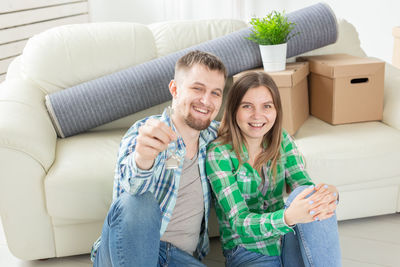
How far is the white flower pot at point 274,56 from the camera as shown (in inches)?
83.0

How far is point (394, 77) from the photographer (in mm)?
2371

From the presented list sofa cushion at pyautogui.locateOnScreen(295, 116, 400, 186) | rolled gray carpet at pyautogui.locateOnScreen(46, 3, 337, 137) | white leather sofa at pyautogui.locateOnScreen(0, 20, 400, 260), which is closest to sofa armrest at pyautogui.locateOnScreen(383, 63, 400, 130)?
white leather sofa at pyautogui.locateOnScreen(0, 20, 400, 260)

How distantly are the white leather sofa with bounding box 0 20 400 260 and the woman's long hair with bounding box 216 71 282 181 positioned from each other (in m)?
0.40

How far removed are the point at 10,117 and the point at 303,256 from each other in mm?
1197

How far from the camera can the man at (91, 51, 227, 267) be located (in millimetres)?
1272

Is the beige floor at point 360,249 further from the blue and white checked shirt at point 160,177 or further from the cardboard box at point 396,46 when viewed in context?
the cardboard box at point 396,46

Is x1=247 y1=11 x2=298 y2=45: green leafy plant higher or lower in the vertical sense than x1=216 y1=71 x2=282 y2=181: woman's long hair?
higher

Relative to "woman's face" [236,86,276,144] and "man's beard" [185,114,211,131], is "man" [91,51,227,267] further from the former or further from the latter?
"woman's face" [236,86,276,144]

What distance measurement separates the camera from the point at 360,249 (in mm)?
1900

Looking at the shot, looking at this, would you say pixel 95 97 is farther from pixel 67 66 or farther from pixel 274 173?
pixel 274 173

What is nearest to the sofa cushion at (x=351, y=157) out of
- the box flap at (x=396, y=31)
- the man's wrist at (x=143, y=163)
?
the man's wrist at (x=143, y=163)

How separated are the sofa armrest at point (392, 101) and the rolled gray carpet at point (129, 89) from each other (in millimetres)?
501

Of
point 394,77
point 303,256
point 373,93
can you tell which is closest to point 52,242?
point 303,256

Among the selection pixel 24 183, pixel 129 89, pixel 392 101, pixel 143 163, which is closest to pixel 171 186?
pixel 143 163
